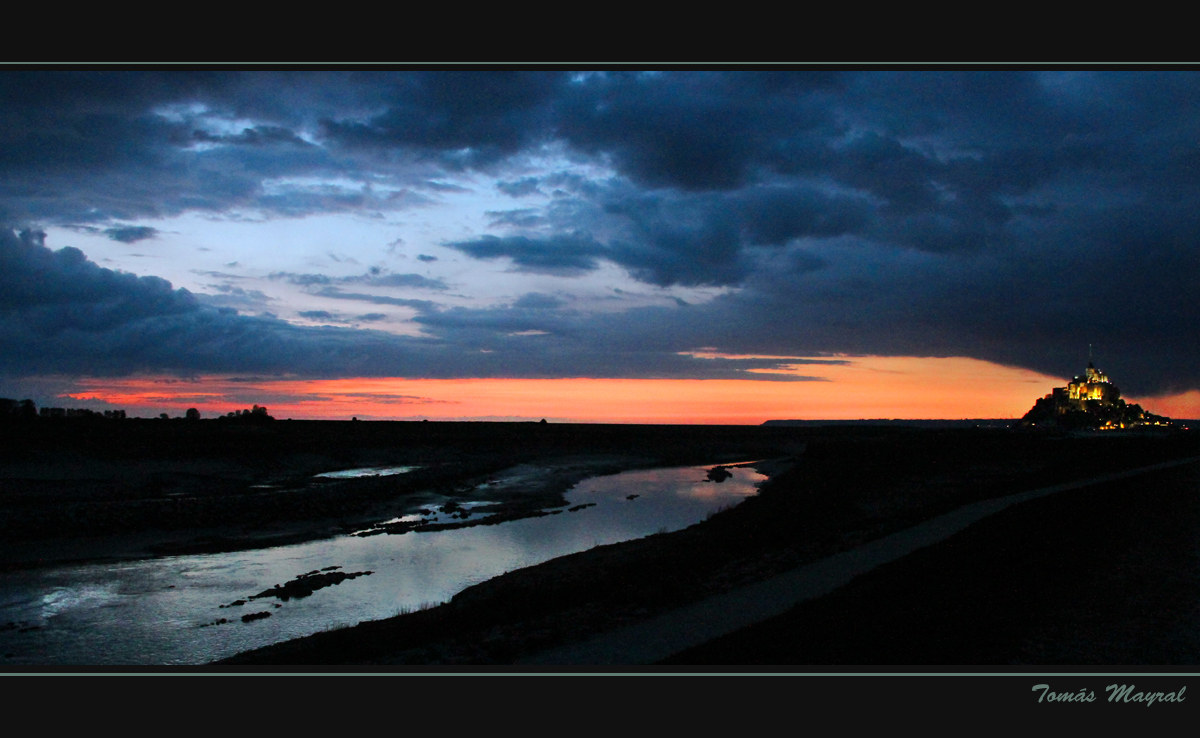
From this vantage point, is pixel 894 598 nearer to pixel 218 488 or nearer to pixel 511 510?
pixel 511 510

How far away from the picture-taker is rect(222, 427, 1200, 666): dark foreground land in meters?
8.83

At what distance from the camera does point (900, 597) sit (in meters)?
10.7

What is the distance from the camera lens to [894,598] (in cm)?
1070

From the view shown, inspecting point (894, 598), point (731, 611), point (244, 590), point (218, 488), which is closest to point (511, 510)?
point (244, 590)

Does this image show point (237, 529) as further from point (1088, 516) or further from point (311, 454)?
point (311, 454)

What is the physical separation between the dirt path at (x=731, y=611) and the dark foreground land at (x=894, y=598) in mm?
358

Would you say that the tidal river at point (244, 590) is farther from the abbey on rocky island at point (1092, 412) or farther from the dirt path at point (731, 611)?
the abbey on rocky island at point (1092, 412)

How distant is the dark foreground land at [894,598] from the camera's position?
8828mm

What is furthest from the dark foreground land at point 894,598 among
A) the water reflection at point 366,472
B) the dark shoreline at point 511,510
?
the water reflection at point 366,472

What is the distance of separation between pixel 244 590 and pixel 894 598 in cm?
1531

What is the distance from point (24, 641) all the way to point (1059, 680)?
689 inches

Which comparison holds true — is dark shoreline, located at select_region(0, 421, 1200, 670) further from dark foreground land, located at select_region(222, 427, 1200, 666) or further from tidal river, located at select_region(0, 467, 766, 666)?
tidal river, located at select_region(0, 467, 766, 666)

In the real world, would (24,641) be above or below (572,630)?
below
